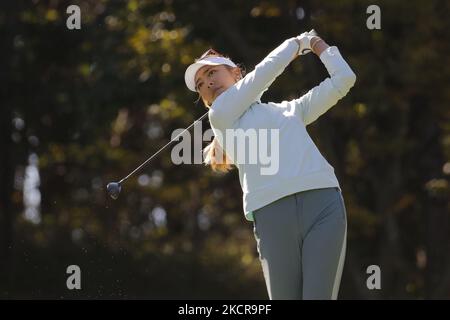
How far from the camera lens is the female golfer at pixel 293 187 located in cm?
411

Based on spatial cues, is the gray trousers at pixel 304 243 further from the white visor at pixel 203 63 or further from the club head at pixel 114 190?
the club head at pixel 114 190

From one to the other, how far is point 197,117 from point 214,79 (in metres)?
8.64

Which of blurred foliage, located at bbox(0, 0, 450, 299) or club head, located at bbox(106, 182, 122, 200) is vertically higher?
blurred foliage, located at bbox(0, 0, 450, 299)

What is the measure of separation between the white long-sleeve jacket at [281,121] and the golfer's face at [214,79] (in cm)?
14

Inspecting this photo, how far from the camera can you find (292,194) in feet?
13.7

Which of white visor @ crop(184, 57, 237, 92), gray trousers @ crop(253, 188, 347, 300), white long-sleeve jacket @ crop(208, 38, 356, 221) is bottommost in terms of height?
gray trousers @ crop(253, 188, 347, 300)

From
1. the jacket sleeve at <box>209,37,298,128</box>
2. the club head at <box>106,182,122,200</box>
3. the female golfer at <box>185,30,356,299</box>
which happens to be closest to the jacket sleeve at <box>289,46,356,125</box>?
the female golfer at <box>185,30,356,299</box>

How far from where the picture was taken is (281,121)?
13.9 ft

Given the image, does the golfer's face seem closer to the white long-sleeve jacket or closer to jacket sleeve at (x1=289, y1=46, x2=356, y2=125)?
the white long-sleeve jacket

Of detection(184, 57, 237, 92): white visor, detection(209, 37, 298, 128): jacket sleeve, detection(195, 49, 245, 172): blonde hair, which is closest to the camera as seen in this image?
detection(209, 37, 298, 128): jacket sleeve

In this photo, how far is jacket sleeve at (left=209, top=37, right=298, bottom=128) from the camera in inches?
169

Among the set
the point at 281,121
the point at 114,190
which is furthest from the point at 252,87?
the point at 114,190

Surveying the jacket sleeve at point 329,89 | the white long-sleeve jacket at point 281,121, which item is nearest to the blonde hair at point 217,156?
the white long-sleeve jacket at point 281,121

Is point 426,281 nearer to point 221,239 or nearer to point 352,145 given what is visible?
point 352,145
